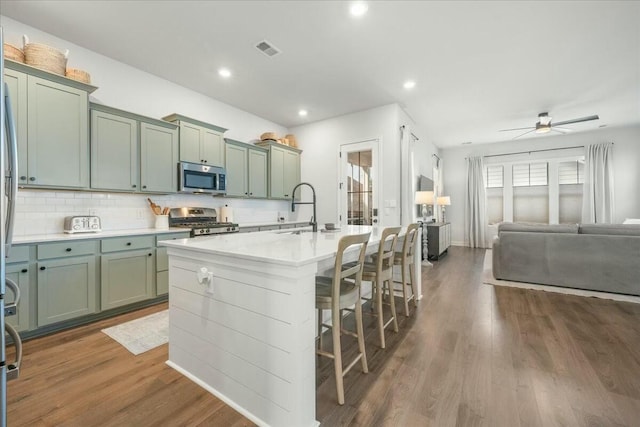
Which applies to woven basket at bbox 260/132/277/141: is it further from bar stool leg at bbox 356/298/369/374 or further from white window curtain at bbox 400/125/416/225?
bar stool leg at bbox 356/298/369/374

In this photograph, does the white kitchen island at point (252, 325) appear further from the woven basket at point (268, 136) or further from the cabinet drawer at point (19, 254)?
the woven basket at point (268, 136)

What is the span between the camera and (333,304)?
5.31 ft

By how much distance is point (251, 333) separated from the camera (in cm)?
151

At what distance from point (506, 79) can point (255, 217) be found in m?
4.52

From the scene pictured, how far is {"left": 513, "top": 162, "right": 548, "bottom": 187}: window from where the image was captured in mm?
7215

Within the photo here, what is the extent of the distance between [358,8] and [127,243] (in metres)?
3.29

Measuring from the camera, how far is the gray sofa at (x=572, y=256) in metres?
3.45

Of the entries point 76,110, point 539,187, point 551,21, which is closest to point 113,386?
point 76,110

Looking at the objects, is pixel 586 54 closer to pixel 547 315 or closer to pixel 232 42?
pixel 547 315

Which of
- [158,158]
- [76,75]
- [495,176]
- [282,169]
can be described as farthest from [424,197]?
[76,75]

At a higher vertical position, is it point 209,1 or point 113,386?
point 209,1

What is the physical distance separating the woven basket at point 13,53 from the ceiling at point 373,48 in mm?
385

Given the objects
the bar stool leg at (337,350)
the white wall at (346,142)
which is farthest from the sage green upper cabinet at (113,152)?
the white wall at (346,142)

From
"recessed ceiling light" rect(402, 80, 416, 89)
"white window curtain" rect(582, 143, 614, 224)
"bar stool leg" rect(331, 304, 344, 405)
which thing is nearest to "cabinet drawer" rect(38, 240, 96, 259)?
"bar stool leg" rect(331, 304, 344, 405)
